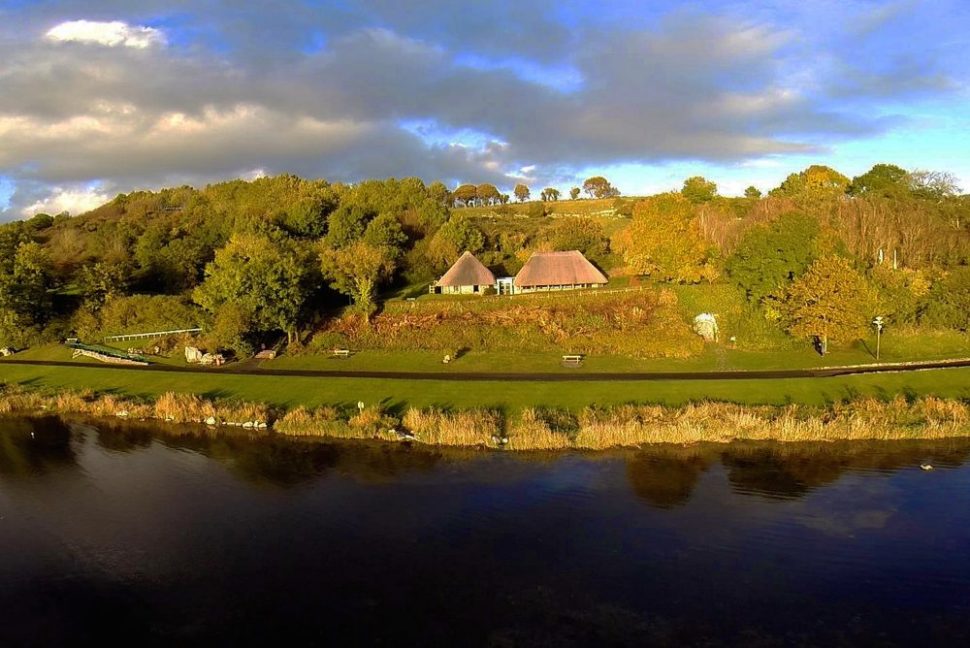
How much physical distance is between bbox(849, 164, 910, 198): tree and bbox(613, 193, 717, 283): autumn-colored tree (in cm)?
3498

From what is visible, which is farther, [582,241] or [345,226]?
[345,226]

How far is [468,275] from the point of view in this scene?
205ft

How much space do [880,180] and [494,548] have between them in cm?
8879

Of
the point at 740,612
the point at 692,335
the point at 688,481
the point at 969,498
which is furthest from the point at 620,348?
the point at 740,612

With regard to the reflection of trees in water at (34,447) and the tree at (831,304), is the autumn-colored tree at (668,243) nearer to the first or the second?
the tree at (831,304)

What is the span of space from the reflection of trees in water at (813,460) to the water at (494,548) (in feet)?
0.41

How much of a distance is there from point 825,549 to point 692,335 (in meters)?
26.7

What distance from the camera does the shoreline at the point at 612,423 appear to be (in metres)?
27.8

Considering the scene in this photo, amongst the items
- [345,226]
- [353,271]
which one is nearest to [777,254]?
[353,271]

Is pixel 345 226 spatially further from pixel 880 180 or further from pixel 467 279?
pixel 880 180

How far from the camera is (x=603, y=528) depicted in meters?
19.8

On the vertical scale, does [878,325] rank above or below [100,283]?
below

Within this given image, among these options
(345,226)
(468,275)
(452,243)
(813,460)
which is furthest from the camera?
(345,226)

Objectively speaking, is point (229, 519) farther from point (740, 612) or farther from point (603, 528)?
point (740, 612)
